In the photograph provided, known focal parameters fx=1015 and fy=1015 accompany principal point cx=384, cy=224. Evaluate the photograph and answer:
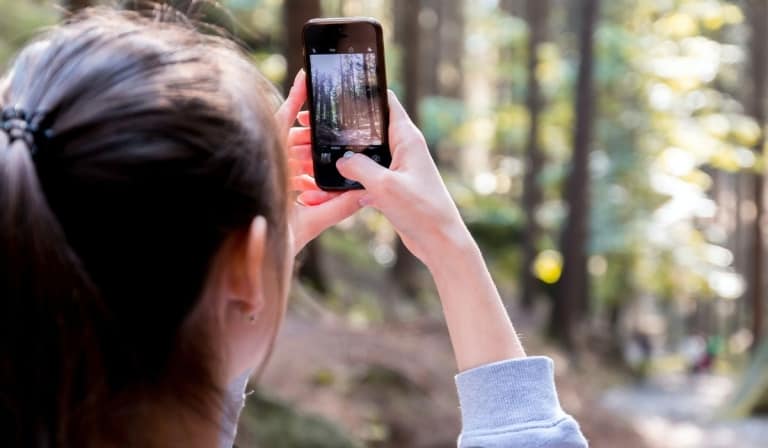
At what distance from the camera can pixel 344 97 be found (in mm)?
1732

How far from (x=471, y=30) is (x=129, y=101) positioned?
1319 inches

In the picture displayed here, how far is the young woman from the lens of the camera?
3.65 feet

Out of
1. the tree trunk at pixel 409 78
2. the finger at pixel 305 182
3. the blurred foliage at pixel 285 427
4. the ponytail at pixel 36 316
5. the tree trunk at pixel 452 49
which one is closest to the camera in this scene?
the ponytail at pixel 36 316

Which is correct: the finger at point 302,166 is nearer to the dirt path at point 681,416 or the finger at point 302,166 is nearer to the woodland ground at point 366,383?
the woodland ground at point 366,383

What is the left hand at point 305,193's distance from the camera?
173 cm

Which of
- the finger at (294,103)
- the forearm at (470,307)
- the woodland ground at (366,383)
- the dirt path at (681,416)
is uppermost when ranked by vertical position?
the finger at (294,103)

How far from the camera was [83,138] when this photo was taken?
112cm

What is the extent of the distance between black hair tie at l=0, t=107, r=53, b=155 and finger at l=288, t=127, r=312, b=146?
71cm

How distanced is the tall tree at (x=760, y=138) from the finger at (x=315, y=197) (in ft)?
74.6

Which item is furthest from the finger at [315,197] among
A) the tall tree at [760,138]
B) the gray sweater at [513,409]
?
the tall tree at [760,138]

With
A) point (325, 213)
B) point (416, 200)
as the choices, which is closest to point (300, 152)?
point (325, 213)

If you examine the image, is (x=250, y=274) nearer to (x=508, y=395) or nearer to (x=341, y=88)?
(x=508, y=395)

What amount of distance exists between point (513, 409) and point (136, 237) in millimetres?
566

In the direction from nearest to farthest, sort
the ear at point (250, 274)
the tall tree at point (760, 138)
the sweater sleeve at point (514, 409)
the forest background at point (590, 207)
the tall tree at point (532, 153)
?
the ear at point (250, 274), the sweater sleeve at point (514, 409), the forest background at point (590, 207), the tall tree at point (532, 153), the tall tree at point (760, 138)
